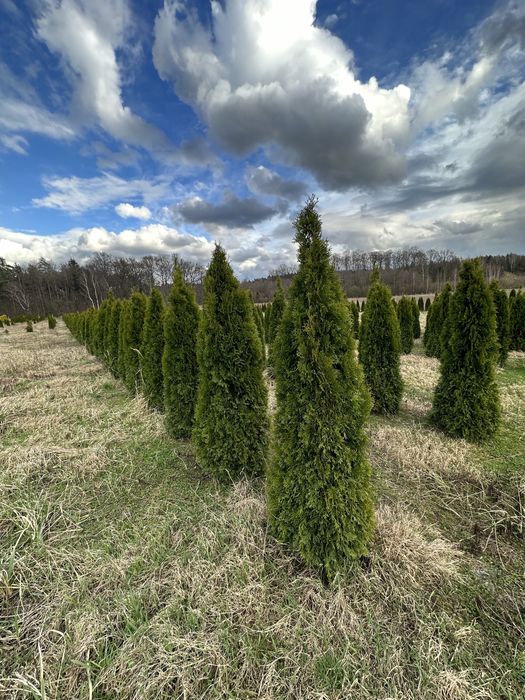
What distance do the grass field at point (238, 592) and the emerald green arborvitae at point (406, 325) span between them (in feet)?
33.8

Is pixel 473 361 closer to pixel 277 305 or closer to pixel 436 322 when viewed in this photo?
pixel 277 305

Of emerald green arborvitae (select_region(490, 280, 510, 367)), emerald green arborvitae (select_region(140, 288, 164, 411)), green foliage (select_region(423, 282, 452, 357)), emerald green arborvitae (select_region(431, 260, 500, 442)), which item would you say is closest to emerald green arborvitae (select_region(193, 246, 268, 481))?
emerald green arborvitae (select_region(140, 288, 164, 411))

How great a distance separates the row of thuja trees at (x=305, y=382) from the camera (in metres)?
2.43

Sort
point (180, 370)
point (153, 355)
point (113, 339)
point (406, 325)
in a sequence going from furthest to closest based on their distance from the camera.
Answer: point (406, 325) < point (113, 339) < point (153, 355) < point (180, 370)

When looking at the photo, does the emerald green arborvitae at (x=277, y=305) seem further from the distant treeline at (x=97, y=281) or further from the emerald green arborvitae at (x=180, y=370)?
the distant treeline at (x=97, y=281)

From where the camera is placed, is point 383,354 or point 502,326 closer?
point 383,354

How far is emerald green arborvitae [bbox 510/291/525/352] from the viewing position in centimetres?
1270

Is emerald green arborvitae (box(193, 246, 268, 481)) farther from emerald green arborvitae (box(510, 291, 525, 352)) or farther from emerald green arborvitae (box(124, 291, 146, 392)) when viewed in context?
emerald green arborvitae (box(510, 291, 525, 352))

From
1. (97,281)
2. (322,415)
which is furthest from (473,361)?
(97,281)

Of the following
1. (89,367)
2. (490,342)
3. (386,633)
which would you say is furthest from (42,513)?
A: (89,367)

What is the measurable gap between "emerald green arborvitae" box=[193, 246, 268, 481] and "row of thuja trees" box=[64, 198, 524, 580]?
14 millimetres

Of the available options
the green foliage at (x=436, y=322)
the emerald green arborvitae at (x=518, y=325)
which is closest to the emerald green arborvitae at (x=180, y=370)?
the green foliage at (x=436, y=322)

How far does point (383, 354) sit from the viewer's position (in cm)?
651

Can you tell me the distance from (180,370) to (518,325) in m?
14.4
